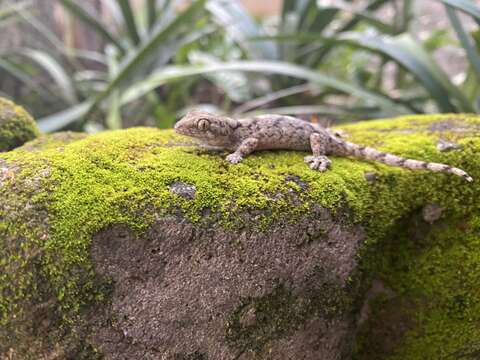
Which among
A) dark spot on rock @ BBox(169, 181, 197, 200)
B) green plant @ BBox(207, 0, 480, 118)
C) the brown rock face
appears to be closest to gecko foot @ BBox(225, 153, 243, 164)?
dark spot on rock @ BBox(169, 181, 197, 200)

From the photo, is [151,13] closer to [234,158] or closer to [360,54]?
[360,54]

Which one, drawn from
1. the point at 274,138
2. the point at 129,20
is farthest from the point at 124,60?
the point at 274,138

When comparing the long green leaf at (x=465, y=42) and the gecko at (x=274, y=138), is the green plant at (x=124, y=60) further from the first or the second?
the long green leaf at (x=465, y=42)

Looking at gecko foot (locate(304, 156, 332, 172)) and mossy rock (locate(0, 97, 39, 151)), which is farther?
mossy rock (locate(0, 97, 39, 151))

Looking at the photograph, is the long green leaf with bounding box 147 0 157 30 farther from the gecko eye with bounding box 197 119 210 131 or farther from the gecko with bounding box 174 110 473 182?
the gecko eye with bounding box 197 119 210 131

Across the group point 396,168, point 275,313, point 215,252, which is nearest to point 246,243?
point 215,252

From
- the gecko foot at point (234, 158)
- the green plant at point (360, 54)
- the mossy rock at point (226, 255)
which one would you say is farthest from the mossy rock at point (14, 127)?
the green plant at point (360, 54)

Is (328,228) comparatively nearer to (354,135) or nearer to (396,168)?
(396,168)
